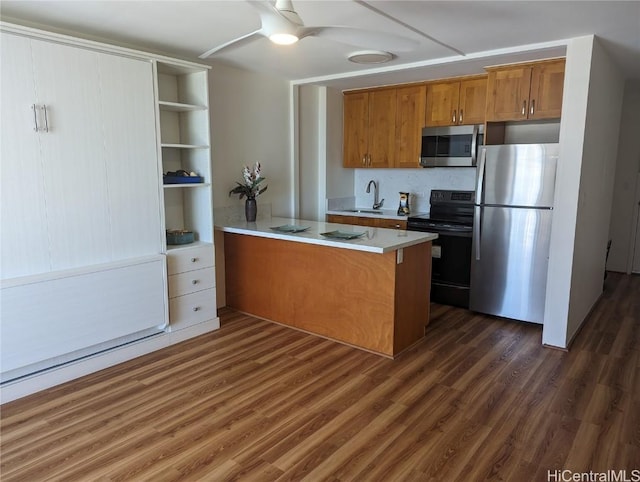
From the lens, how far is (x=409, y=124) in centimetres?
476

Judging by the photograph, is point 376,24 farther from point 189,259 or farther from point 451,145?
point 189,259

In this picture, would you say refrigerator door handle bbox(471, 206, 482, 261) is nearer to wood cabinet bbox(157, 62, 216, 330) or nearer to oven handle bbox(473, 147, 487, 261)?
oven handle bbox(473, 147, 487, 261)

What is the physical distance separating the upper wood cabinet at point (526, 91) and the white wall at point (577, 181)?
30cm

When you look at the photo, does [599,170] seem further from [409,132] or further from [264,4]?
[264,4]

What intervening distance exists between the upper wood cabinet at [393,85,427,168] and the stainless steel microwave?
9 centimetres

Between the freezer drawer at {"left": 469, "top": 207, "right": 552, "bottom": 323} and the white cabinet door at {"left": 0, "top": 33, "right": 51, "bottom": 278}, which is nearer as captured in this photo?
the white cabinet door at {"left": 0, "top": 33, "right": 51, "bottom": 278}

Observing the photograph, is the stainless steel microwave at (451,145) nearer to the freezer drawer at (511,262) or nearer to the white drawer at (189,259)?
the freezer drawer at (511,262)

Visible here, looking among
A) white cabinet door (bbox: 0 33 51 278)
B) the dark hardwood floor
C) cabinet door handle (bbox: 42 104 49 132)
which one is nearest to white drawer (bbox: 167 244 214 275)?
the dark hardwood floor

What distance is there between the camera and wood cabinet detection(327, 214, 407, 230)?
4.70 meters

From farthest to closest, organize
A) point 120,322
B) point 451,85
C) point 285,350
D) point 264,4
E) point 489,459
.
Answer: point 451,85 → point 285,350 → point 120,322 → point 489,459 → point 264,4

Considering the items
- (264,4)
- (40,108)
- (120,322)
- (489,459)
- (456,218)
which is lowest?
(489,459)

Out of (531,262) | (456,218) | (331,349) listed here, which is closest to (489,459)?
(331,349)

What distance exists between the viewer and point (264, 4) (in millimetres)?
1766

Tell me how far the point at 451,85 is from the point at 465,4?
203 cm
